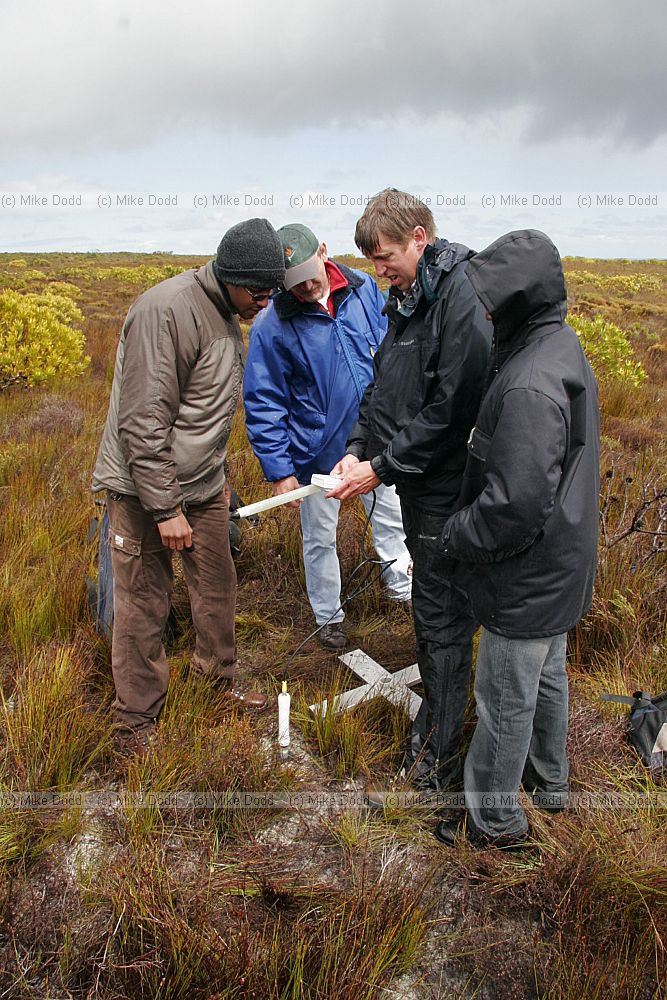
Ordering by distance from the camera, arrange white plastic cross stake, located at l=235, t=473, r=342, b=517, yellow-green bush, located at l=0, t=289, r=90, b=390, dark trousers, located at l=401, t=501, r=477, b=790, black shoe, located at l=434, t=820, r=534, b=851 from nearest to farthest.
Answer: black shoe, located at l=434, t=820, r=534, b=851, dark trousers, located at l=401, t=501, r=477, b=790, white plastic cross stake, located at l=235, t=473, r=342, b=517, yellow-green bush, located at l=0, t=289, r=90, b=390

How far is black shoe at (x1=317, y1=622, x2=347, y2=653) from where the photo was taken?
150 inches

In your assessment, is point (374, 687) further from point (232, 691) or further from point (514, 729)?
point (514, 729)

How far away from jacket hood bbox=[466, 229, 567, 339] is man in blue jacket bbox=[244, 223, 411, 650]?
1426 mm

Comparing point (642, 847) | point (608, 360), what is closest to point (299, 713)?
point (642, 847)

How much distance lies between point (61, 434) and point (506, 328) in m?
5.74

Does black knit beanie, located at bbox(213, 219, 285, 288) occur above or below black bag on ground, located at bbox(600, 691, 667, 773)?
above

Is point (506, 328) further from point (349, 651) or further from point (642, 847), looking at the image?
point (349, 651)

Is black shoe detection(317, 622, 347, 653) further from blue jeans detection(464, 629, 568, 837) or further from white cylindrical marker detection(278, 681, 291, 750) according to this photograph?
blue jeans detection(464, 629, 568, 837)

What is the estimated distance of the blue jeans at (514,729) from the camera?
2047 millimetres

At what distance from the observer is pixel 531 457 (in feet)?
5.71

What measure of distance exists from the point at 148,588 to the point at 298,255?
1.69m

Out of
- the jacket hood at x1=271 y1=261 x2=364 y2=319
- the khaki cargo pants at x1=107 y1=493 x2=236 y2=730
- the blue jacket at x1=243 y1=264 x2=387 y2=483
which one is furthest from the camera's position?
the blue jacket at x1=243 y1=264 x2=387 y2=483

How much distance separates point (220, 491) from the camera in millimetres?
2961

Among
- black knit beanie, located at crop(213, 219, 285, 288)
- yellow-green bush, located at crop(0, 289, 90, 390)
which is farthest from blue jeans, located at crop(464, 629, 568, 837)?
yellow-green bush, located at crop(0, 289, 90, 390)
